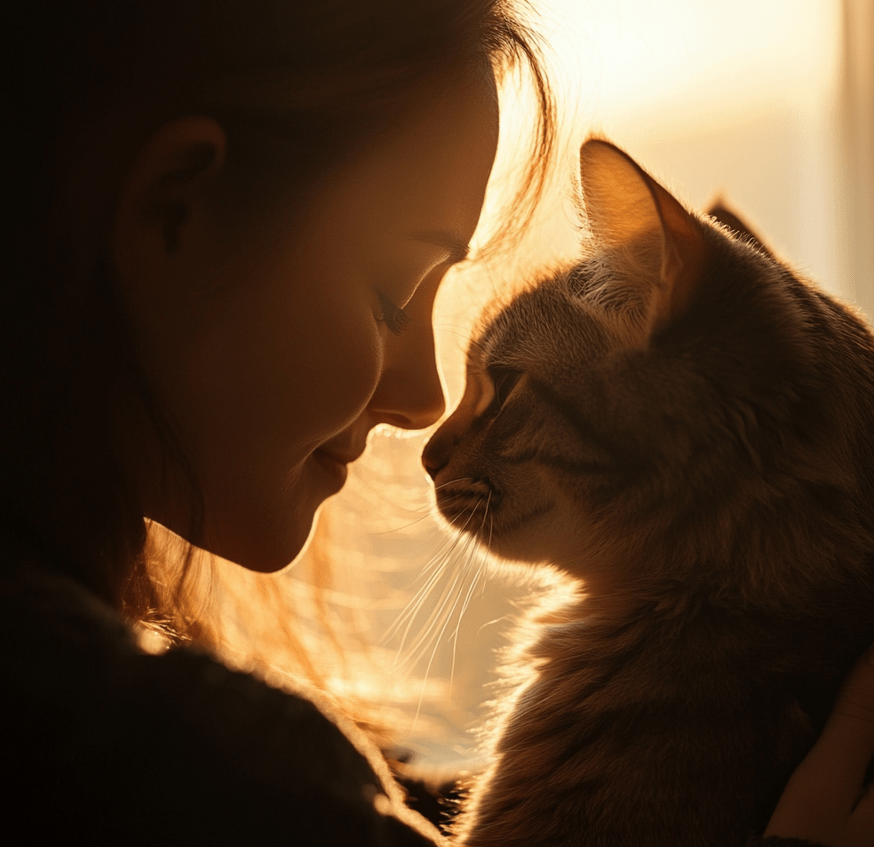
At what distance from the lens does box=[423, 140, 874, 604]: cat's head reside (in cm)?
76

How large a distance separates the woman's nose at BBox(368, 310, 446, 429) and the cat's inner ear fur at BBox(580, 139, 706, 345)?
228 millimetres

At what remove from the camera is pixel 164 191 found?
2.12 ft

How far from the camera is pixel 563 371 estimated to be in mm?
911

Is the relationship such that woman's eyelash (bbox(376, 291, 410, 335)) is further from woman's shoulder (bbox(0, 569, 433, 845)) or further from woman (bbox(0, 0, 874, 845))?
woman's shoulder (bbox(0, 569, 433, 845))

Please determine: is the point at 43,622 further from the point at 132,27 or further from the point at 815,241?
the point at 815,241

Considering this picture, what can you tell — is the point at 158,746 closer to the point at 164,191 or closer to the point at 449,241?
the point at 164,191

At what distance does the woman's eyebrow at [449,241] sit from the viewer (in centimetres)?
77

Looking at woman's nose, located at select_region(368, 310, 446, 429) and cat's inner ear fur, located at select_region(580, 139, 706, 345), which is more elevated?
cat's inner ear fur, located at select_region(580, 139, 706, 345)

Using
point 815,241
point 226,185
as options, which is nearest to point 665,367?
point 226,185

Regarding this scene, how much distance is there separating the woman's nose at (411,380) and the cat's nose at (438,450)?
4.3 inches

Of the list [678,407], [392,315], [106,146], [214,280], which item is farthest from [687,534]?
[106,146]

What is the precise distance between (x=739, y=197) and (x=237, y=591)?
1204 millimetres

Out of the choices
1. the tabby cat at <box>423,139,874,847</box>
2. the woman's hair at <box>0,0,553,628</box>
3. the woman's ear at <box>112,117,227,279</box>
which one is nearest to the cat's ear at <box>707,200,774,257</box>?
the tabby cat at <box>423,139,874,847</box>

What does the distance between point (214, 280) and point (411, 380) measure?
27cm
